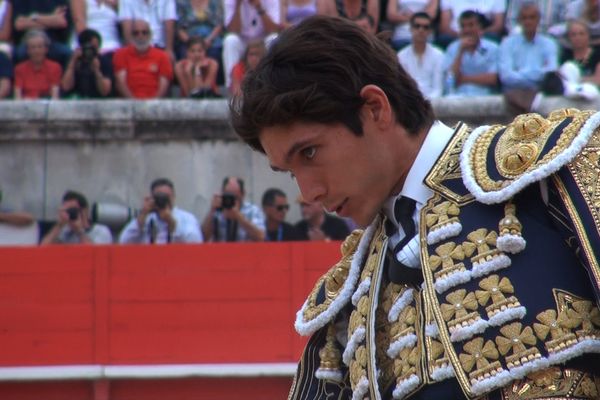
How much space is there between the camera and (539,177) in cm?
161

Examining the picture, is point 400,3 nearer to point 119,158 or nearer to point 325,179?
point 119,158

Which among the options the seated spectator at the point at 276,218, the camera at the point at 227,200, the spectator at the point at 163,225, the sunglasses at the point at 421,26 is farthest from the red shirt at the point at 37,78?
the sunglasses at the point at 421,26

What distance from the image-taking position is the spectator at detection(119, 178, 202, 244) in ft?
21.5

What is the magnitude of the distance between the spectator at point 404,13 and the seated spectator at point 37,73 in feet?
5.89

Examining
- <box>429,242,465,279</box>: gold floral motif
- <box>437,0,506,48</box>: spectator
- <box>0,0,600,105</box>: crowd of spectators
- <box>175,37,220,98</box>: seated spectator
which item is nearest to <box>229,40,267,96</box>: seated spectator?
<box>0,0,600,105</box>: crowd of spectators

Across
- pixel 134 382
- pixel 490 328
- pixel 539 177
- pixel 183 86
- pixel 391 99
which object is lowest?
pixel 134 382

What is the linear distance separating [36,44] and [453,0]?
7.14ft

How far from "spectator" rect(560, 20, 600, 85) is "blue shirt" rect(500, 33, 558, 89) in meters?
0.08

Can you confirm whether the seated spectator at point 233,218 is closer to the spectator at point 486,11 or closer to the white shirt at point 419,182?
the spectator at point 486,11

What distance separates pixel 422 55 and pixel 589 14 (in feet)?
2.91

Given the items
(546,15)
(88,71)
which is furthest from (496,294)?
(88,71)

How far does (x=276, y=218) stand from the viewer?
6633mm

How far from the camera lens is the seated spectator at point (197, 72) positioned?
6957 mm

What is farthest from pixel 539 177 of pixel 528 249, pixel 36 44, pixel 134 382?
pixel 36 44
